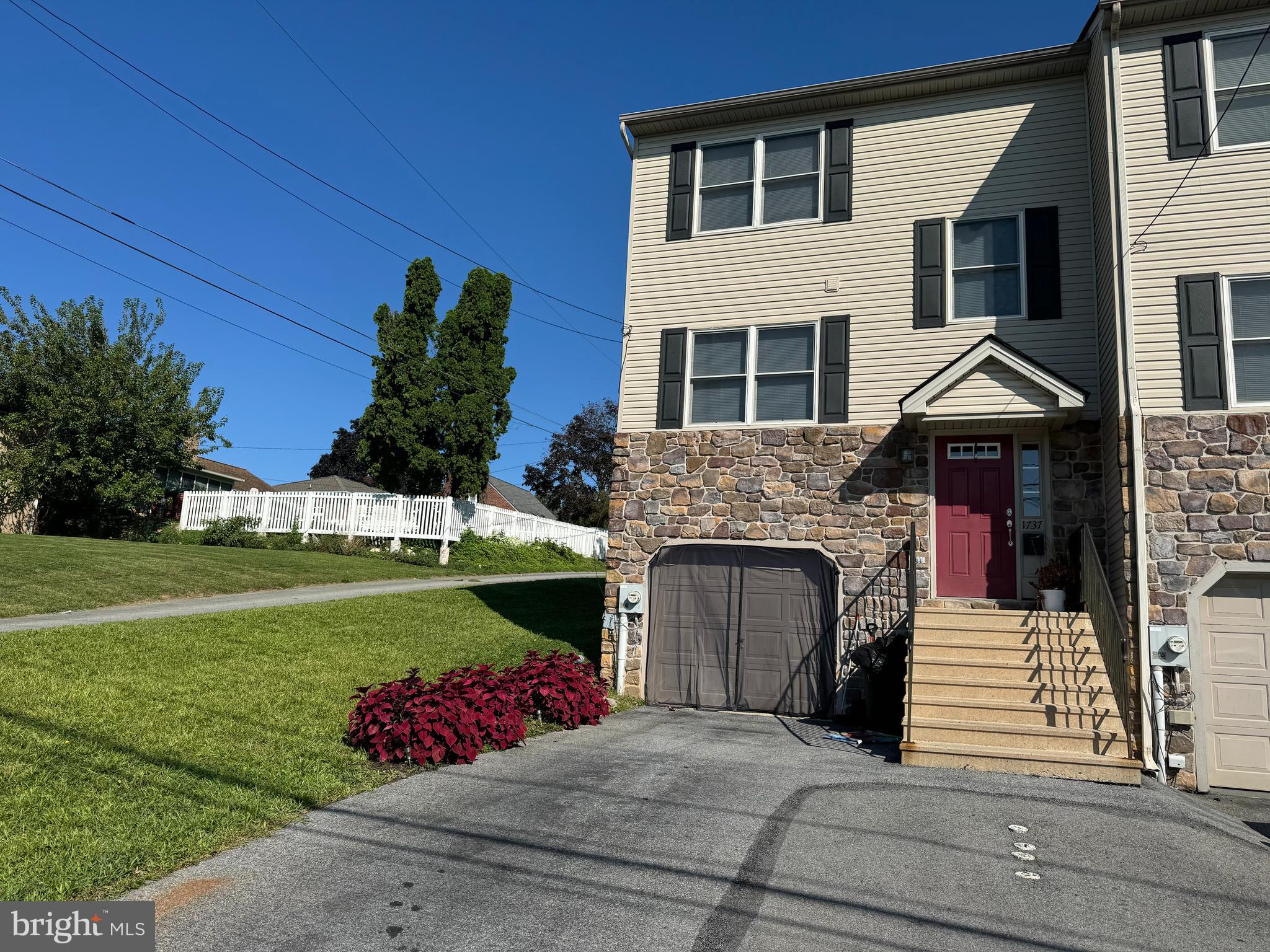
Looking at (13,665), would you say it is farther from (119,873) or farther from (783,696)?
(783,696)

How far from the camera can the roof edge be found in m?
10.7

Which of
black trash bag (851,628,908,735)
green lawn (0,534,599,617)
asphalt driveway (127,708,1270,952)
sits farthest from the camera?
green lawn (0,534,599,617)

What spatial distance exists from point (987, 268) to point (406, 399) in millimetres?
18606

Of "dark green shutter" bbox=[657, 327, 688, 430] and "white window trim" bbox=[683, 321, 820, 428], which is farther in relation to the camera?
"dark green shutter" bbox=[657, 327, 688, 430]

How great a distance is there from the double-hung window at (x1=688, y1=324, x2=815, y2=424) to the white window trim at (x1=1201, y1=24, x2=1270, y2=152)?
5.11m

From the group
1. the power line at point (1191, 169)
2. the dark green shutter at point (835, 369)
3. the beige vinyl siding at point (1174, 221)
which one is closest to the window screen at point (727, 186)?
the dark green shutter at point (835, 369)

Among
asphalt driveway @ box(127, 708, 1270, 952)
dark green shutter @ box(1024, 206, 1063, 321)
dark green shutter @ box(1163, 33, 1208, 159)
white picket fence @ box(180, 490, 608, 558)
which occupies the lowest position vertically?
asphalt driveway @ box(127, 708, 1270, 952)

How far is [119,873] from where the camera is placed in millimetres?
4188

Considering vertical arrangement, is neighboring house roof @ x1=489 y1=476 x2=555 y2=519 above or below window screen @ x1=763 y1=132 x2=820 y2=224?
below

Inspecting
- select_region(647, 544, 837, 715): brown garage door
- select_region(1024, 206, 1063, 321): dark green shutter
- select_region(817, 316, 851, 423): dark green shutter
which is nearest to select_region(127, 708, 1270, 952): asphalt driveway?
select_region(647, 544, 837, 715): brown garage door

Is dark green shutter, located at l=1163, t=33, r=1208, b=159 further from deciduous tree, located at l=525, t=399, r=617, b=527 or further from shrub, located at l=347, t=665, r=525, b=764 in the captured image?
deciduous tree, located at l=525, t=399, r=617, b=527

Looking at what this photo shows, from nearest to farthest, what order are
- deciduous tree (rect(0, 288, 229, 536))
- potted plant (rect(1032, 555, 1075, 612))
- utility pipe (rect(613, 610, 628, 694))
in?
potted plant (rect(1032, 555, 1075, 612)), utility pipe (rect(613, 610, 628, 694)), deciduous tree (rect(0, 288, 229, 536))

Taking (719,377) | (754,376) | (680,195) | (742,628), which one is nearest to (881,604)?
(742,628)

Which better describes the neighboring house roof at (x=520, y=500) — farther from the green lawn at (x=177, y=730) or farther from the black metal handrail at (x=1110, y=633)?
the black metal handrail at (x=1110, y=633)
